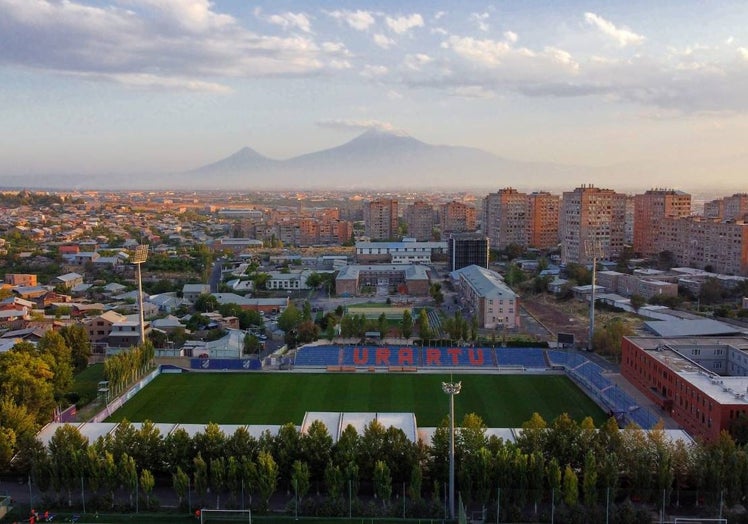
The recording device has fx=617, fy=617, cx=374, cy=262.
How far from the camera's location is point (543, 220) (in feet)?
174

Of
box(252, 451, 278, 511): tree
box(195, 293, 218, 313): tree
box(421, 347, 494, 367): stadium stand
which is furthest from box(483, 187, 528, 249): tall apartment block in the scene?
box(252, 451, 278, 511): tree

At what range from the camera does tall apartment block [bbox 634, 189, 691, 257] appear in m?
44.9

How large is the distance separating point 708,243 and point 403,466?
34.7 metres

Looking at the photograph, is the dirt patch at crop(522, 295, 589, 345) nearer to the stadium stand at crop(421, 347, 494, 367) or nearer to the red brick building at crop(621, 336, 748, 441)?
the stadium stand at crop(421, 347, 494, 367)

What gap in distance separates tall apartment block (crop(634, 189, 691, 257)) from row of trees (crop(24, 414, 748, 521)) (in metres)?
37.1

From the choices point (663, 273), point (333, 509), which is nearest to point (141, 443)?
point (333, 509)

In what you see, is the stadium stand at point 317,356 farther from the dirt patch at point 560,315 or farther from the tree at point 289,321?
the dirt patch at point 560,315

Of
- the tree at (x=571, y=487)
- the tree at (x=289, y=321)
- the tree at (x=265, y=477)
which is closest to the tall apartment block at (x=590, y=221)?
the tree at (x=289, y=321)

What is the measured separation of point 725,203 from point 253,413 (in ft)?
160

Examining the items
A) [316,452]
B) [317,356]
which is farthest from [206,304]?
[316,452]

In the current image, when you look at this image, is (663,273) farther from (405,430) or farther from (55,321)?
(55,321)

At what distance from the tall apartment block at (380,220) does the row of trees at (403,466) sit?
2037 inches

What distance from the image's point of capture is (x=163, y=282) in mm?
34250

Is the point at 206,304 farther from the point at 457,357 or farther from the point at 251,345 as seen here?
the point at 457,357
